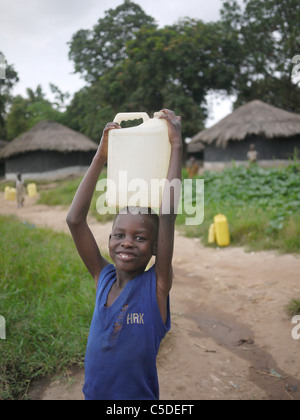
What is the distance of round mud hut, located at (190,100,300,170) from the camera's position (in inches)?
494

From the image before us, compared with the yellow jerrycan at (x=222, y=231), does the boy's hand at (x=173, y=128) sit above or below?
above

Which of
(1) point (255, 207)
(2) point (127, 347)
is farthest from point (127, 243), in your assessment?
(1) point (255, 207)

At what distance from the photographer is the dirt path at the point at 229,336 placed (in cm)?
206

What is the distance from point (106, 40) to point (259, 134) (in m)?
9.35

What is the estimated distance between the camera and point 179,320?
293 cm

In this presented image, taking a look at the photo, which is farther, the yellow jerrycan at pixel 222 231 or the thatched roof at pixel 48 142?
the thatched roof at pixel 48 142

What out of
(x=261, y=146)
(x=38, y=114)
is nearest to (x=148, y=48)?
(x=261, y=146)

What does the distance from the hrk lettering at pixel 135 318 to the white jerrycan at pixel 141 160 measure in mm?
423

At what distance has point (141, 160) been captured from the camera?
1485mm

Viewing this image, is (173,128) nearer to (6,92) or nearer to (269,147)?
(269,147)

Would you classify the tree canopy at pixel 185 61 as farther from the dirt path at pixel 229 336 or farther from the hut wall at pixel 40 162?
the dirt path at pixel 229 336

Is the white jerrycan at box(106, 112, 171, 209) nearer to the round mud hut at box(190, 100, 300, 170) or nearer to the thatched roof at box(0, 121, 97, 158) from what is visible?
the round mud hut at box(190, 100, 300, 170)

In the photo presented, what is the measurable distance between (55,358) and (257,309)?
1.83 meters

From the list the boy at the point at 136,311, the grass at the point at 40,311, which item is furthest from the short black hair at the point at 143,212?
the grass at the point at 40,311
